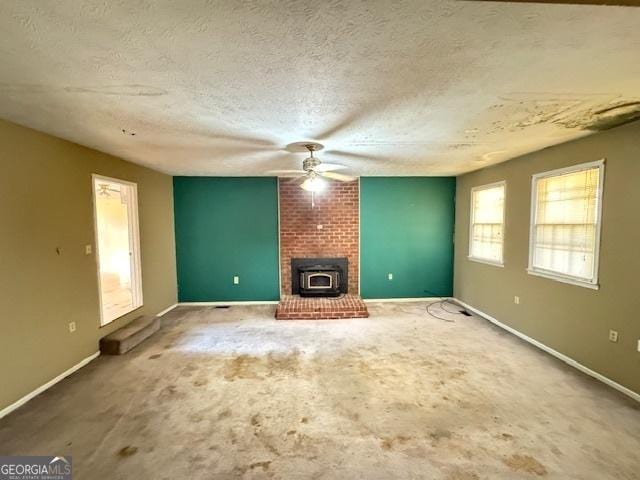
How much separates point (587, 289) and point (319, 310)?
10.7 ft

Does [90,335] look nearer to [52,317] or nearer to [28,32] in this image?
[52,317]

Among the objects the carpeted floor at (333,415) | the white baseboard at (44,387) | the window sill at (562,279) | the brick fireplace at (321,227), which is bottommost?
the carpeted floor at (333,415)

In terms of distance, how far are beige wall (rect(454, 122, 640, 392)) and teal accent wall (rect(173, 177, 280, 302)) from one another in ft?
12.2

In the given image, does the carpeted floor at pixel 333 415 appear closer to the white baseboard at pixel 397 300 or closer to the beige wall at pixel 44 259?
the beige wall at pixel 44 259

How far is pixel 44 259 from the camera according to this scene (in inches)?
103

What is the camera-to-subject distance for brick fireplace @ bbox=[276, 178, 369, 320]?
17.5 feet

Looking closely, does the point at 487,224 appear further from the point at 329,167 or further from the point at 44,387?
the point at 44,387

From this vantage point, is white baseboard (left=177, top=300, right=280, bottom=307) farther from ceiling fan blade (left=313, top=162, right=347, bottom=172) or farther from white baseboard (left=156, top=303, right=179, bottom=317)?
ceiling fan blade (left=313, top=162, right=347, bottom=172)

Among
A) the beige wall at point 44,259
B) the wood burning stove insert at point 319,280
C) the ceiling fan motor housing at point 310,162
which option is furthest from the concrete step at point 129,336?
the ceiling fan motor housing at point 310,162

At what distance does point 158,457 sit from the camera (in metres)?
1.84

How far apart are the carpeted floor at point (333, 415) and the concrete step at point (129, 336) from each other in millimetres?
159

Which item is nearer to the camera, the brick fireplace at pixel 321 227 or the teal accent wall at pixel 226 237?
the teal accent wall at pixel 226 237

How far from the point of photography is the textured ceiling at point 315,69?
114cm

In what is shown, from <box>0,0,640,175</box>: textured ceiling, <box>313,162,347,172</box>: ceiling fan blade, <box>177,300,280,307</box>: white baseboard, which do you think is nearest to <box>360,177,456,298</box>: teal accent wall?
<box>313,162,347,172</box>: ceiling fan blade
